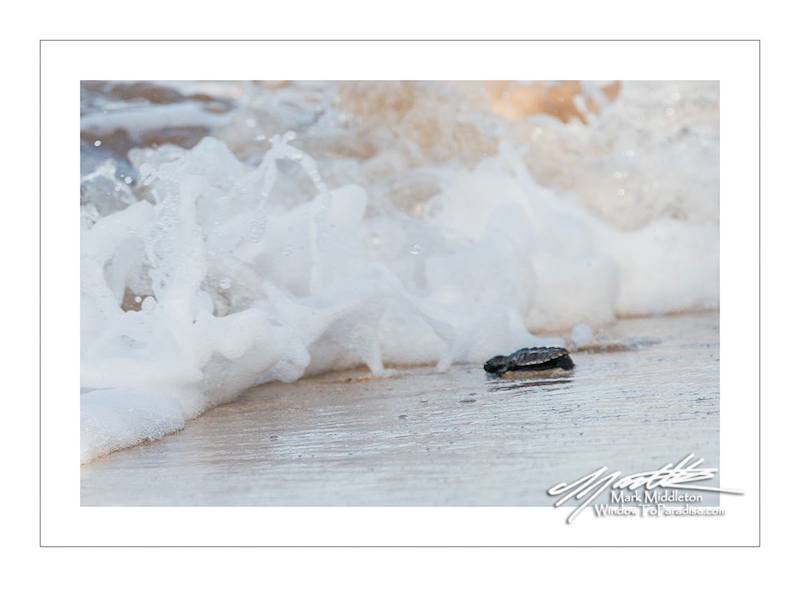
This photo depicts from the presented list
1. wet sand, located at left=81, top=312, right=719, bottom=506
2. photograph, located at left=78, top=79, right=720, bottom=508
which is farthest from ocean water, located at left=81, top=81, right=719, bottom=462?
wet sand, located at left=81, top=312, right=719, bottom=506

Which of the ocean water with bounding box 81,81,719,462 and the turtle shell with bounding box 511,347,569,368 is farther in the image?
the turtle shell with bounding box 511,347,569,368

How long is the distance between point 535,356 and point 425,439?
67 centimetres

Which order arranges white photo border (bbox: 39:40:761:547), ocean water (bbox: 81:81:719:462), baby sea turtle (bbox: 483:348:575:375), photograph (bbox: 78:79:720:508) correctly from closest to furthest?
white photo border (bbox: 39:40:761:547)
photograph (bbox: 78:79:720:508)
ocean water (bbox: 81:81:719:462)
baby sea turtle (bbox: 483:348:575:375)

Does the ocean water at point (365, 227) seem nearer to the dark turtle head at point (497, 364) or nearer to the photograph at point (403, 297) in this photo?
the photograph at point (403, 297)

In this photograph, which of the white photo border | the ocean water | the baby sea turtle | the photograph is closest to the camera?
the white photo border

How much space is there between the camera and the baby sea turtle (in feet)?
8.95

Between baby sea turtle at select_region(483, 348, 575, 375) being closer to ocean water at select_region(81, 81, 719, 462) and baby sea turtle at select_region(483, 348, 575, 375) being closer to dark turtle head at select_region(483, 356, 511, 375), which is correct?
dark turtle head at select_region(483, 356, 511, 375)
